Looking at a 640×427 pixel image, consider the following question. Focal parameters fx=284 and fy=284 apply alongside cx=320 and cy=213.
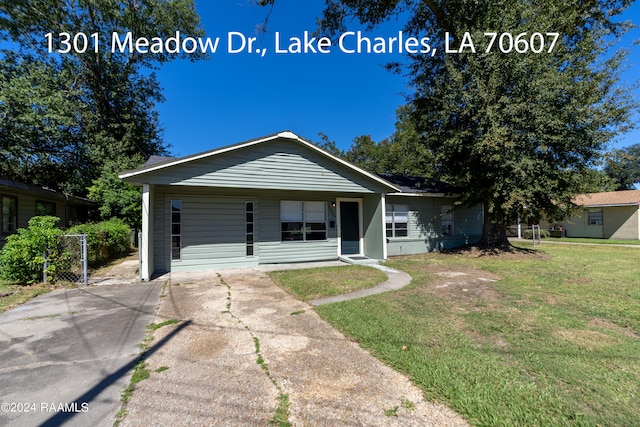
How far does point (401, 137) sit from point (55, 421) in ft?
108

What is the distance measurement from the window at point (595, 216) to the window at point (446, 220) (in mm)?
16239

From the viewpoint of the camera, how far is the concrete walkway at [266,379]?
2.31 meters

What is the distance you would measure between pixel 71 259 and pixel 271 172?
5682 mm

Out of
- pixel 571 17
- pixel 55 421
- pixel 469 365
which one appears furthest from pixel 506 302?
pixel 571 17

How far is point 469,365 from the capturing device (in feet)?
10.1

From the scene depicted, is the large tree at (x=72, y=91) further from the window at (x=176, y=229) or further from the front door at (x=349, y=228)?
the front door at (x=349, y=228)

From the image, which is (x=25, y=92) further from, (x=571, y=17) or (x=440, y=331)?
(x=571, y=17)

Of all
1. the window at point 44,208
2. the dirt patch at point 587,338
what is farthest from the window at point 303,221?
the window at point 44,208

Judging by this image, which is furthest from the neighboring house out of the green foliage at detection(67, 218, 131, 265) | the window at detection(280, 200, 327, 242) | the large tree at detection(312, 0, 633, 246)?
the large tree at detection(312, 0, 633, 246)

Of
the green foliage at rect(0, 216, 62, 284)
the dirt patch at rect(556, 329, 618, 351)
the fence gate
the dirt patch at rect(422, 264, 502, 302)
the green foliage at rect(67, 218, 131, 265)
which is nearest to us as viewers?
the dirt patch at rect(556, 329, 618, 351)

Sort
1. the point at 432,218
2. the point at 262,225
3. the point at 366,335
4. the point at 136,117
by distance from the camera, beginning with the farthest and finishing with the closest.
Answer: the point at 136,117, the point at 432,218, the point at 262,225, the point at 366,335

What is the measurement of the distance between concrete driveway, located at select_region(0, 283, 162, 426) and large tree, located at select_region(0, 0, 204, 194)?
14.3m

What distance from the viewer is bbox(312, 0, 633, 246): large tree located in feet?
33.3

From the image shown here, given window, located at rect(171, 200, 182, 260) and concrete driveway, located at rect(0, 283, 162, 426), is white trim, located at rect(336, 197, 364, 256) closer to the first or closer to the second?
window, located at rect(171, 200, 182, 260)
